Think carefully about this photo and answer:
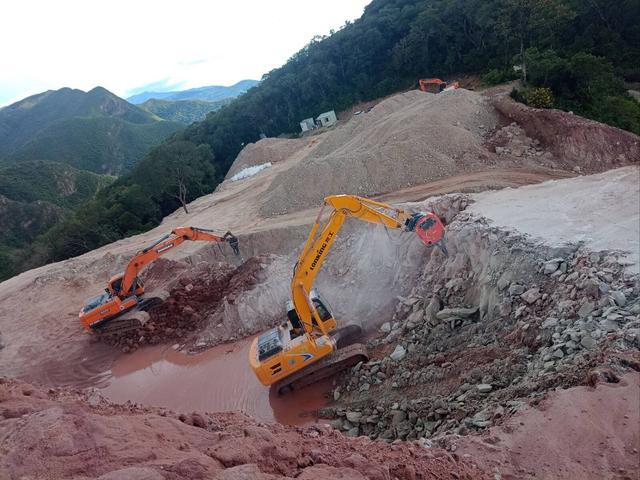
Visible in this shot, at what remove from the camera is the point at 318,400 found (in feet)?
35.5

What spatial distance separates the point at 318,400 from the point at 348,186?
13.0m

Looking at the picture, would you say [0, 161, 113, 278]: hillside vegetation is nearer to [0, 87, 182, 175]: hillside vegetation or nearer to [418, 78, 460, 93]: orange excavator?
[0, 87, 182, 175]: hillside vegetation

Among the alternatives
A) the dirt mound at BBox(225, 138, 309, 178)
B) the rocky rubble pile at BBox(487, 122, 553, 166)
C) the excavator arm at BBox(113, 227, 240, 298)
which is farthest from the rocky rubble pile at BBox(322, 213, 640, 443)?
the dirt mound at BBox(225, 138, 309, 178)

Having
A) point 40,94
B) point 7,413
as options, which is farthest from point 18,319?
point 40,94

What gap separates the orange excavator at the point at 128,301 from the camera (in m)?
15.8

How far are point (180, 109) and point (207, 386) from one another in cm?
15793

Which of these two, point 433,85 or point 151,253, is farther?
point 433,85

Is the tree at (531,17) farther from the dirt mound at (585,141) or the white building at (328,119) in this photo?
the white building at (328,119)

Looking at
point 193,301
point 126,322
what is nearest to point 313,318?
point 193,301

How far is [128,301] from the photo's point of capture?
1619 cm

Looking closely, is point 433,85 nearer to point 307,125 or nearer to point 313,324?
point 307,125

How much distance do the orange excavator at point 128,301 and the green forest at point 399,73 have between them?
59.5ft

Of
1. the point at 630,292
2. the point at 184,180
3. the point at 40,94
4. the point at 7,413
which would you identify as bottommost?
the point at 630,292

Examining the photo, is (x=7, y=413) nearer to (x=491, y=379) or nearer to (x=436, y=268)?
(x=491, y=379)
